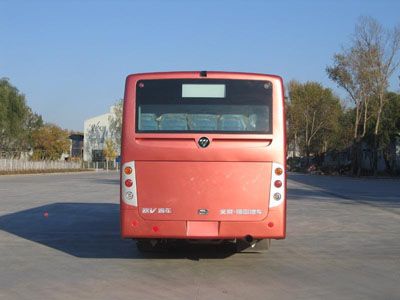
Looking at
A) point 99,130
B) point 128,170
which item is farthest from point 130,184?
point 99,130

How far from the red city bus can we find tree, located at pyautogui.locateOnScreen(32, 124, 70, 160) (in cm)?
8162

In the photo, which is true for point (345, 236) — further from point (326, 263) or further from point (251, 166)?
point (251, 166)

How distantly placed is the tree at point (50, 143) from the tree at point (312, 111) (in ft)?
125

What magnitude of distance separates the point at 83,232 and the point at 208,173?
18.1ft

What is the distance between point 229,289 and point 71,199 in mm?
16245

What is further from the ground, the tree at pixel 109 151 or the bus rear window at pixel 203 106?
the tree at pixel 109 151

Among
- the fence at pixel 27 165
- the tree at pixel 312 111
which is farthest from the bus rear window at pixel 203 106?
the tree at pixel 312 111

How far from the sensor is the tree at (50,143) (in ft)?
298

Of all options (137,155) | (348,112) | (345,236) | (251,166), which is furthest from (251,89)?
(348,112)

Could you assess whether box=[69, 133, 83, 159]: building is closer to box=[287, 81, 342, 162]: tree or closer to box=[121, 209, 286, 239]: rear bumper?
box=[287, 81, 342, 162]: tree

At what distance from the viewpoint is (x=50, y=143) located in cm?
9531

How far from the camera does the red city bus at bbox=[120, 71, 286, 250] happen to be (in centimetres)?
855

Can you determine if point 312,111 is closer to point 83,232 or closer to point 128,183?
point 83,232

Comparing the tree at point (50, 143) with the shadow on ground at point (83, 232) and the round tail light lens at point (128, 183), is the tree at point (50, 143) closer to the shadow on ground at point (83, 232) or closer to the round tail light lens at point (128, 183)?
the shadow on ground at point (83, 232)
